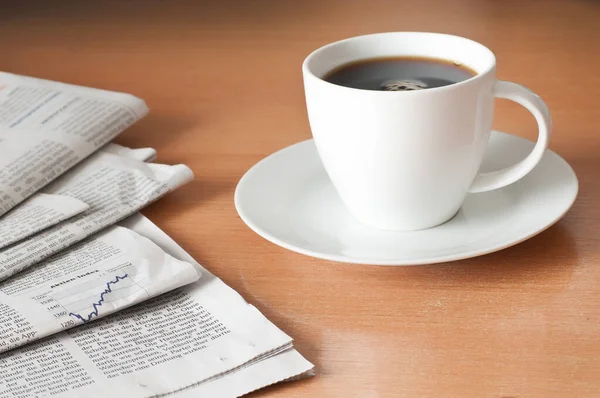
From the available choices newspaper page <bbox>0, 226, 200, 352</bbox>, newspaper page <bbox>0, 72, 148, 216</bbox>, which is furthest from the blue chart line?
newspaper page <bbox>0, 72, 148, 216</bbox>

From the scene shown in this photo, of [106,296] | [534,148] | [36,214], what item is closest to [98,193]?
[36,214]

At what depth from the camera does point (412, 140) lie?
1.61 ft

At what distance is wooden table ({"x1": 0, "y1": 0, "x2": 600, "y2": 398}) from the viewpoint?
424 millimetres

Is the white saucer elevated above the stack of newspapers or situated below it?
above

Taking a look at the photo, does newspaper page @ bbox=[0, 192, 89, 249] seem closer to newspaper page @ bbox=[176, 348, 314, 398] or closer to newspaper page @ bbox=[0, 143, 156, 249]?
newspaper page @ bbox=[0, 143, 156, 249]

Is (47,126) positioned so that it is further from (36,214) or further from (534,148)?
(534,148)

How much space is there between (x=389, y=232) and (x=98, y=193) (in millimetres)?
222

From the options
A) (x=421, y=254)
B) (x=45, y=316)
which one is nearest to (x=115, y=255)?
(x=45, y=316)

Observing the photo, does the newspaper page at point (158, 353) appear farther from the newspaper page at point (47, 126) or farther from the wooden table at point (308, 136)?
the newspaper page at point (47, 126)

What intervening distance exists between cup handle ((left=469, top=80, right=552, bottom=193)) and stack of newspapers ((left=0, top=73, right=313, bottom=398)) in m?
0.18

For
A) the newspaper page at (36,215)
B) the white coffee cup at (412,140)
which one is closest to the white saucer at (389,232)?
the white coffee cup at (412,140)

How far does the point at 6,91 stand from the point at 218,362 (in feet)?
1.54

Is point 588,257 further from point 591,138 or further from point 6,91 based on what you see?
point 6,91

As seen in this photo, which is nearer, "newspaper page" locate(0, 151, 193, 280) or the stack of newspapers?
the stack of newspapers
